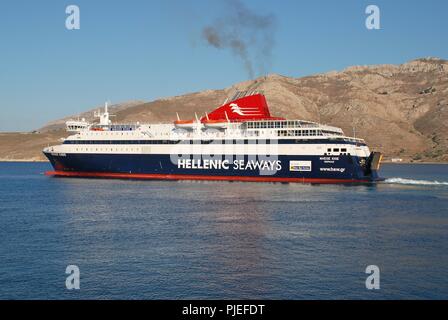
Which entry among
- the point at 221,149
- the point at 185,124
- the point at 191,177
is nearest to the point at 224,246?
the point at 221,149

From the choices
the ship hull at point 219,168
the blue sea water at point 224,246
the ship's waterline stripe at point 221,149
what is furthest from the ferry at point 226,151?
the blue sea water at point 224,246

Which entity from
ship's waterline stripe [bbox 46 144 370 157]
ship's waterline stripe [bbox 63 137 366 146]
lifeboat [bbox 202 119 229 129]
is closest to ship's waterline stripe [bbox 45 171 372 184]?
ship's waterline stripe [bbox 46 144 370 157]

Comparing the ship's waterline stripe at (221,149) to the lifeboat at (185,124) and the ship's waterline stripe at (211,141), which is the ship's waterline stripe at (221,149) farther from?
the lifeboat at (185,124)

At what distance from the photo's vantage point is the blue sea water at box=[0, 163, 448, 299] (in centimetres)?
2214

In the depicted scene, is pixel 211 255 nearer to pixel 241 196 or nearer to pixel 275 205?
pixel 275 205

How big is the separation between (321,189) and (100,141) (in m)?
35.3

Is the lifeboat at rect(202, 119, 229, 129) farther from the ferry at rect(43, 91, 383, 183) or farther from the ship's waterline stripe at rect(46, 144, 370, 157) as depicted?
the ship's waterline stripe at rect(46, 144, 370, 157)

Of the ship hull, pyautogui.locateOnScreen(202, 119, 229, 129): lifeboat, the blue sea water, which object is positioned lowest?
the blue sea water

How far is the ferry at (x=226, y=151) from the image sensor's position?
68188mm

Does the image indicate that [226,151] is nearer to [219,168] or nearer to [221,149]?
[221,149]

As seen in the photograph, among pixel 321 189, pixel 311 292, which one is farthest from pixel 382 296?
pixel 321 189

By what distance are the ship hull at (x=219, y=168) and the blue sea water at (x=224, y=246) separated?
13.3 meters

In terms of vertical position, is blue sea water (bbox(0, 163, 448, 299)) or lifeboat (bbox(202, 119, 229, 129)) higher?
lifeboat (bbox(202, 119, 229, 129))

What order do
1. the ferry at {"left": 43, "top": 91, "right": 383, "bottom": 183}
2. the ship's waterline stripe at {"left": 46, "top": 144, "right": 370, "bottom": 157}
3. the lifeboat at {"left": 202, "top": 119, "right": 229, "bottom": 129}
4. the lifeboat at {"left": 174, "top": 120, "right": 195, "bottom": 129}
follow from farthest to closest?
the lifeboat at {"left": 174, "top": 120, "right": 195, "bottom": 129} → the lifeboat at {"left": 202, "top": 119, "right": 229, "bottom": 129} → the ferry at {"left": 43, "top": 91, "right": 383, "bottom": 183} → the ship's waterline stripe at {"left": 46, "top": 144, "right": 370, "bottom": 157}
